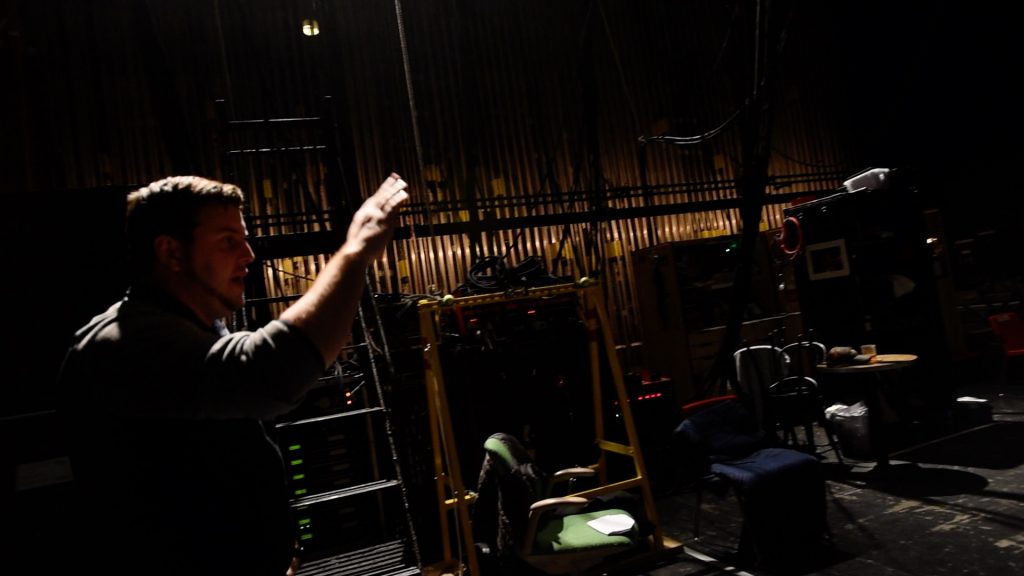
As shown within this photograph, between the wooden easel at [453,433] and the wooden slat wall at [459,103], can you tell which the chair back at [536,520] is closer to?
the wooden easel at [453,433]

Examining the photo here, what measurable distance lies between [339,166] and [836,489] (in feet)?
15.2

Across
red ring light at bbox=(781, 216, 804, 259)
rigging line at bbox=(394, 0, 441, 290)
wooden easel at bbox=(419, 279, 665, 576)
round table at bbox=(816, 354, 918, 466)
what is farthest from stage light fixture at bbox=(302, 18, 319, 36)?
round table at bbox=(816, 354, 918, 466)

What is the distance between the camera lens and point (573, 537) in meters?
3.06

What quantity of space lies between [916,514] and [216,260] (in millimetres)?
4575

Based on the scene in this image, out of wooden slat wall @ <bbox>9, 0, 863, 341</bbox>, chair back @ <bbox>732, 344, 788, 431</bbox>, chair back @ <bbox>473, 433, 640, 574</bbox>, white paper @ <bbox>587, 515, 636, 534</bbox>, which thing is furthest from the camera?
wooden slat wall @ <bbox>9, 0, 863, 341</bbox>

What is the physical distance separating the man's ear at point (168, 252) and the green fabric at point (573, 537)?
2442 mm

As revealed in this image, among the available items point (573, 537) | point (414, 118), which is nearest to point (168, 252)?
point (414, 118)

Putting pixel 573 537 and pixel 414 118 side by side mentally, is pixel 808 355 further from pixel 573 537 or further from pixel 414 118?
pixel 414 118

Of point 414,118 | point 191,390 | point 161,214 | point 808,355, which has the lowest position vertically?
point 808,355

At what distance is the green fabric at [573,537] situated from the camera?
295 cm

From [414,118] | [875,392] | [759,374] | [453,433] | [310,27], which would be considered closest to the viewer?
[414,118]

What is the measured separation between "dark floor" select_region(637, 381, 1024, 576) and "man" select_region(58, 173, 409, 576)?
3.32 m

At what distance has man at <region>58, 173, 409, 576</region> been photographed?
35.5 inches

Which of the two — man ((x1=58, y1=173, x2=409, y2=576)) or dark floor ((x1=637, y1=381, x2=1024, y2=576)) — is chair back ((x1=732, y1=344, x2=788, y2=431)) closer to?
dark floor ((x1=637, y1=381, x2=1024, y2=576))
